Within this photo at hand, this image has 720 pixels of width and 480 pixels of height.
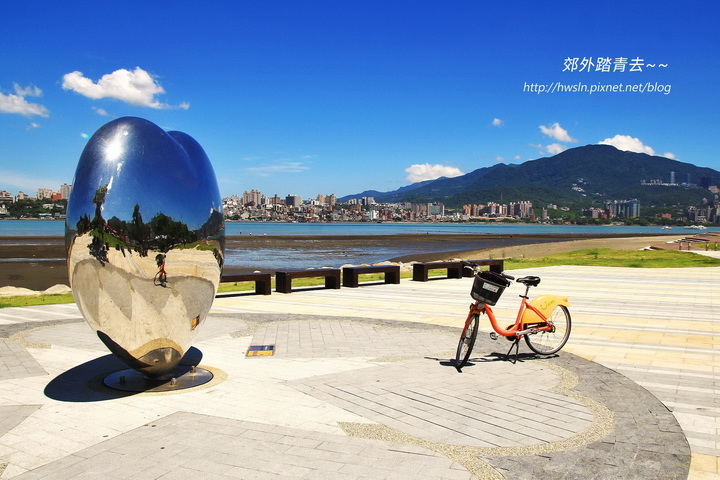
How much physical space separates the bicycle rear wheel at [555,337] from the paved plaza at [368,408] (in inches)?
10.2

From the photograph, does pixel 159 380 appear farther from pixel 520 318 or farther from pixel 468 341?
pixel 520 318

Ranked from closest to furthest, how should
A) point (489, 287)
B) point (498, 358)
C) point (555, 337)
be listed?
point (489, 287)
point (498, 358)
point (555, 337)

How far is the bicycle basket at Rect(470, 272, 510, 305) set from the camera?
695 centimetres

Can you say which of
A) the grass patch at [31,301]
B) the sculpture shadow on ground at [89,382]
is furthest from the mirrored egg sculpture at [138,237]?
the grass patch at [31,301]

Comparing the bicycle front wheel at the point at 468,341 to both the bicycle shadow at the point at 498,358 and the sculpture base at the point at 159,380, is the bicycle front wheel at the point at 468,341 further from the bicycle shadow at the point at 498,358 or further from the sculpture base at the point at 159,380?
the sculpture base at the point at 159,380

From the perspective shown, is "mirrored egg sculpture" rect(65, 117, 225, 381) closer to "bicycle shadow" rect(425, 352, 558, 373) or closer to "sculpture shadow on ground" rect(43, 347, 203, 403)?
"sculpture shadow on ground" rect(43, 347, 203, 403)

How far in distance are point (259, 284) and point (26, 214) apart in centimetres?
17672

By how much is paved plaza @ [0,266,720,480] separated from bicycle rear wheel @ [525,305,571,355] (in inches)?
10.2

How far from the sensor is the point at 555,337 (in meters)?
9.02

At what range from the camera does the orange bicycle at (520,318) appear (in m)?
7.02

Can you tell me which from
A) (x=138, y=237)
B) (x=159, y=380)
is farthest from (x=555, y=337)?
(x=138, y=237)

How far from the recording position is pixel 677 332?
33.3 ft

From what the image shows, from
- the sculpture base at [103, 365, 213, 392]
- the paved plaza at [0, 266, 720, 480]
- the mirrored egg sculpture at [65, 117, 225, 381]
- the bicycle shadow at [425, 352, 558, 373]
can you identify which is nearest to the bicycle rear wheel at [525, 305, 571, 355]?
the bicycle shadow at [425, 352, 558, 373]

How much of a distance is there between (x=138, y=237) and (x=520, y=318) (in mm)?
5251
